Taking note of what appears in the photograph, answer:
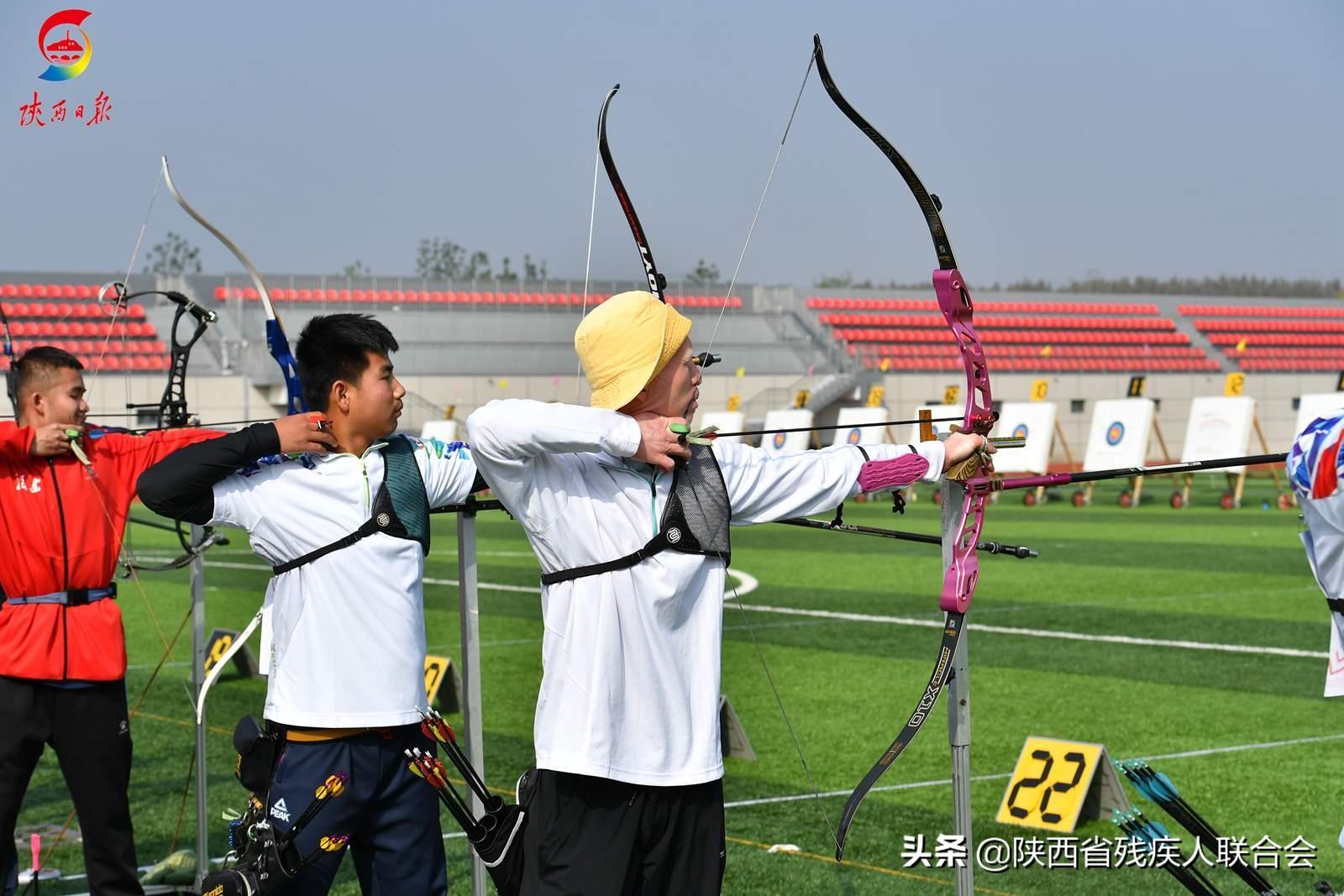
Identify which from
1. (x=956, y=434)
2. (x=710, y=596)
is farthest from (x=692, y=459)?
(x=956, y=434)

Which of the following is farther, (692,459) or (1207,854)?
(1207,854)

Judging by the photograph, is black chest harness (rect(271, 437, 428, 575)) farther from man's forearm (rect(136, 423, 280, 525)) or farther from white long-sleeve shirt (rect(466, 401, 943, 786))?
white long-sleeve shirt (rect(466, 401, 943, 786))

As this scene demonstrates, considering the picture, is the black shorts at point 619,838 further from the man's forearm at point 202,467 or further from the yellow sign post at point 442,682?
the yellow sign post at point 442,682

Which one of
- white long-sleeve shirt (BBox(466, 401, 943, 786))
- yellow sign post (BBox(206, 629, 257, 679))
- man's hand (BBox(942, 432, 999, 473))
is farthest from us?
yellow sign post (BBox(206, 629, 257, 679))

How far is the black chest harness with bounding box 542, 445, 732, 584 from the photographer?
2512 millimetres

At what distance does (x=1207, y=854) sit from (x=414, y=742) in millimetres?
2835

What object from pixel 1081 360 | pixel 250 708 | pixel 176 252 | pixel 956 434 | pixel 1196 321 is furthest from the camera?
pixel 176 252

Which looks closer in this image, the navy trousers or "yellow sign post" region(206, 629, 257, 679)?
the navy trousers

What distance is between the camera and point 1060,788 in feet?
Result: 17.0

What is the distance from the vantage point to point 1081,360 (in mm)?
39688

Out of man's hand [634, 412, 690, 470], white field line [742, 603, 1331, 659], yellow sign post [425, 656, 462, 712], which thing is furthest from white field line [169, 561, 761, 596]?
man's hand [634, 412, 690, 470]

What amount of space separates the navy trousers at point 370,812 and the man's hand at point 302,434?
573 millimetres

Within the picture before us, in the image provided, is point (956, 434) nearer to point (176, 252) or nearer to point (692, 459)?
point (692, 459)

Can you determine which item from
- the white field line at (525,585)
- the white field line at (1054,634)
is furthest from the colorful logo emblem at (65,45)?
the white field line at (525,585)
